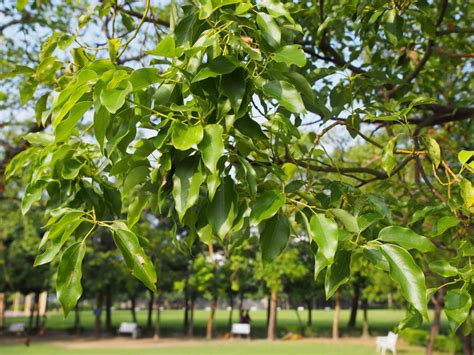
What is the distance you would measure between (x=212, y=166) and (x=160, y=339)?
2127cm

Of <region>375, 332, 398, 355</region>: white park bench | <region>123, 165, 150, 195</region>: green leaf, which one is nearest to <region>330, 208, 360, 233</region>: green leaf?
<region>123, 165, 150, 195</region>: green leaf

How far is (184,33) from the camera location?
4.05 ft

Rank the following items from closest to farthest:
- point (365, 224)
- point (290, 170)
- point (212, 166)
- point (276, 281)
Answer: point (212, 166) → point (365, 224) → point (290, 170) → point (276, 281)

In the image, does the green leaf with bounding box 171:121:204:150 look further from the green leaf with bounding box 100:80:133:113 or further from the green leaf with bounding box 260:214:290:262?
the green leaf with bounding box 260:214:290:262

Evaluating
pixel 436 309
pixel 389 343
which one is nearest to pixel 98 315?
pixel 389 343

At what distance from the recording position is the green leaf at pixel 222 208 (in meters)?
1.13

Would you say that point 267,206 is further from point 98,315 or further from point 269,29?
point 98,315

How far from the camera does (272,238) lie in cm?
117

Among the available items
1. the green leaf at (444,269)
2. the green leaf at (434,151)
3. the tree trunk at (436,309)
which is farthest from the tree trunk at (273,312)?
the green leaf at (444,269)

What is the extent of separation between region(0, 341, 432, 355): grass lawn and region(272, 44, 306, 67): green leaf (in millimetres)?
15436

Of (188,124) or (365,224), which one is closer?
(188,124)

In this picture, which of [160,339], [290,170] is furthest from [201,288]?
[290,170]

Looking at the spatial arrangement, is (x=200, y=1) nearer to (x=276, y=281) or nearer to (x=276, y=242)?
(x=276, y=242)

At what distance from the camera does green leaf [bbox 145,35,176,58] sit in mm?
1028
